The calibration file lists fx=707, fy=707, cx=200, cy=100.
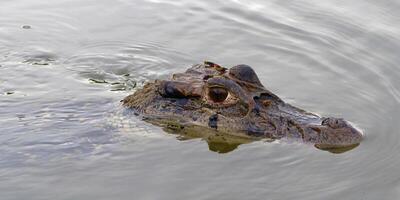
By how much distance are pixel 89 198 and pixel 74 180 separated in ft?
1.33

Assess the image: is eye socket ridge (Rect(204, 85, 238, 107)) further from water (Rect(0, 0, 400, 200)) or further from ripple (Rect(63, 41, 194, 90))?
ripple (Rect(63, 41, 194, 90))

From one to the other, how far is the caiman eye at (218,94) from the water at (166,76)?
0.47 meters

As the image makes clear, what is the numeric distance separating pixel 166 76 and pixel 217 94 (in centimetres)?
232

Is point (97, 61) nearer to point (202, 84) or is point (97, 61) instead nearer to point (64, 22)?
point (64, 22)

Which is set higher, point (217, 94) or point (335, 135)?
point (217, 94)

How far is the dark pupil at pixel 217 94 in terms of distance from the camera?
6.84 meters

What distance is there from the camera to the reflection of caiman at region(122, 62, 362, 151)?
668 cm

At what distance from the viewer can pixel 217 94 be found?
22.5 ft

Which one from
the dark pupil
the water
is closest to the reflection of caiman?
the dark pupil

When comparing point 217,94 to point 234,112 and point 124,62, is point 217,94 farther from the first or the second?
point 124,62

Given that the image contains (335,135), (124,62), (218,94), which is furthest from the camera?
(124,62)

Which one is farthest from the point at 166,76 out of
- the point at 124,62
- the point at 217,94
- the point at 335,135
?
the point at 335,135

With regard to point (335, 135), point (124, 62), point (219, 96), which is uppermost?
point (219, 96)

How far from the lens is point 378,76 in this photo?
866cm
